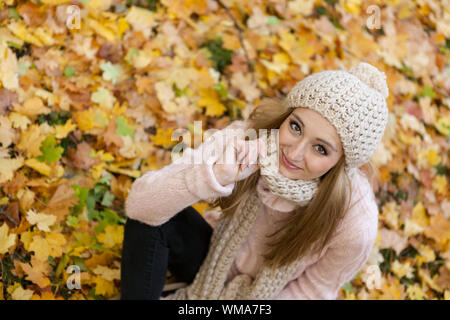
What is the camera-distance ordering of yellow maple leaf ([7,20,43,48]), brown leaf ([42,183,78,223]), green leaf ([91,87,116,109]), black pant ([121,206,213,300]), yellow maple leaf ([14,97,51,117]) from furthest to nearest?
green leaf ([91,87,116,109])
yellow maple leaf ([7,20,43,48])
yellow maple leaf ([14,97,51,117])
brown leaf ([42,183,78,223])
black pant ([121,206,213,300])

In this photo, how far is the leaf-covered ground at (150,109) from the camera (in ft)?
5.87

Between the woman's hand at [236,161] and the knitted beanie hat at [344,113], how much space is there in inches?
1.7

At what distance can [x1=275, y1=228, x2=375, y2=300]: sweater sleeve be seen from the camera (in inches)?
59.6

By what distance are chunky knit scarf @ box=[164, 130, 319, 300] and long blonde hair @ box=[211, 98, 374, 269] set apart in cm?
4

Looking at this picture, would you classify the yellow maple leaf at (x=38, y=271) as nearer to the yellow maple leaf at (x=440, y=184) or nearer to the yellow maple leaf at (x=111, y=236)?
the yellow maple leaf at (x=111, y=236)

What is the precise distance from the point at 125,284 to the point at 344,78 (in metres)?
1.11

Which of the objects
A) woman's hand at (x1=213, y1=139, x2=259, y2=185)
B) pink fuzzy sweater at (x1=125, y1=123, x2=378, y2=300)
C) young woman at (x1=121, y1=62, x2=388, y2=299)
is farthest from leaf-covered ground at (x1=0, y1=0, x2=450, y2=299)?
woman's hand at (x1=213, y1=139, x2=259, y2=185)

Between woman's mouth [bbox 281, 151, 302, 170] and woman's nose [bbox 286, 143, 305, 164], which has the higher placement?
woman's nose [bbox 286, 143, 305, 164]

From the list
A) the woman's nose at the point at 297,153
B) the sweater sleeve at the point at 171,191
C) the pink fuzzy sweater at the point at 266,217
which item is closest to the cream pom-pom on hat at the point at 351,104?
the woman's nose at the point at 297,153

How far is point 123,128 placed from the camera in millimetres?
2160

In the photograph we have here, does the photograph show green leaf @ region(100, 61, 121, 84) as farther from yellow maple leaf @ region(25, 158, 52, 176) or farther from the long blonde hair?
the long blonde hair

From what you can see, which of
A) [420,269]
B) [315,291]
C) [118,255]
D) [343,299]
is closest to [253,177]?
[315,291]

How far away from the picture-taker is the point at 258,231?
165 centimetres

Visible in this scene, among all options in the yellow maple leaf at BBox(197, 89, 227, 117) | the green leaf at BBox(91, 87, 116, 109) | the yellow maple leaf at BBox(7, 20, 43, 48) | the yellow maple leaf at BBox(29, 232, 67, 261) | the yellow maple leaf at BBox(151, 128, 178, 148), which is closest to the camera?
the yellow maple leaf at BBox(29, 232, 67, 261)
